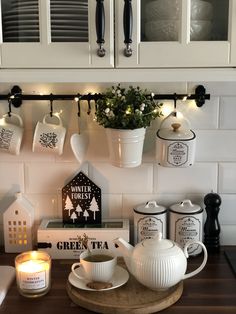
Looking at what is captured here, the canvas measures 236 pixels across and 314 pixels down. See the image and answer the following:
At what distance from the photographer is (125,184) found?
161 cm

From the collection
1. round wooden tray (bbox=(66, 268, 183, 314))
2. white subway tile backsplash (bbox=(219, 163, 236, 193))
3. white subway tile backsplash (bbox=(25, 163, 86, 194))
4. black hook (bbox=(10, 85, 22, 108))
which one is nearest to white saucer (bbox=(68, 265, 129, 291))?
round wooden tray (bbox=(66, 268, 183, 314))

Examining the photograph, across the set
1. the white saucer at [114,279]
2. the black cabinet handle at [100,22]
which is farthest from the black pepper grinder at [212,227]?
the black cabinet handle at [100,22]

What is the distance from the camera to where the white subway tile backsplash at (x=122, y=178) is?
1.60 m

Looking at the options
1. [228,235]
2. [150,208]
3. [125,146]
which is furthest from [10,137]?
[228,235]

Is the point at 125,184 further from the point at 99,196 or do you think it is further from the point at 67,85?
the point at 67,85

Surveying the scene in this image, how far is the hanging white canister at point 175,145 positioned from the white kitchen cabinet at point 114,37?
310mm

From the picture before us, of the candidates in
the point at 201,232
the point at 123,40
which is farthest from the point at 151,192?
the point at 123,40

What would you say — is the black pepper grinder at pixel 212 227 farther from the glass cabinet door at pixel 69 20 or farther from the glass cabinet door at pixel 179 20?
the glass cabinet door at pixel 69 20

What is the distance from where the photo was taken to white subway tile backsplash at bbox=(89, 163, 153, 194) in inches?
62.9

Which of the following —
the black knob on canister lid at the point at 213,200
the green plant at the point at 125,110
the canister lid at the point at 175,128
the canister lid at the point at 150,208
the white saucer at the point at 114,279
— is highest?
the green plant at the point at 125,110

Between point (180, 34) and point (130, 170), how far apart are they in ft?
1.81

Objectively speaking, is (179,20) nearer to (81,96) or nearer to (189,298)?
(81,96)

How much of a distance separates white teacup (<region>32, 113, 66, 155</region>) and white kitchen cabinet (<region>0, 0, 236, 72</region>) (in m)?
0.33

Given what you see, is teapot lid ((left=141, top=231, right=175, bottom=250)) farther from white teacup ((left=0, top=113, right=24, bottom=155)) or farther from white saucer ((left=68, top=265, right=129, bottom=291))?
white teacup ((left=0, top=113, right=24, bottom=155))
